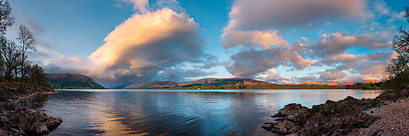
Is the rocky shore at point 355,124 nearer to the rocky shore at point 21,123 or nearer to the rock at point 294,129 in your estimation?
the rock at point 294,129

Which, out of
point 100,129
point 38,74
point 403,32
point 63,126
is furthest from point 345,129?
point 38,74

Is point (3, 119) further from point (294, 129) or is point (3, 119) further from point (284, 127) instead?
point (294, 129)

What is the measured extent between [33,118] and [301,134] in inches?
1079

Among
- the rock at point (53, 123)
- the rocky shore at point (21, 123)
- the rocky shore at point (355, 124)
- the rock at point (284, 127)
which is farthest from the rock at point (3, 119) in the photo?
the rock at point (284, 127)

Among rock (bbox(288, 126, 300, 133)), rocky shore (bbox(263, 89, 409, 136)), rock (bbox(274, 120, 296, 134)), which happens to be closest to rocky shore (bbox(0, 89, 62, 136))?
rocky shore (bbox(263, 89, 409, 136))

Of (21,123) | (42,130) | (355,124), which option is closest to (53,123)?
(42,130)

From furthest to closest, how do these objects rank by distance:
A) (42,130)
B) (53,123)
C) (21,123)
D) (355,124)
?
(53,123) → (42,130) → (21,123) → (355,124)

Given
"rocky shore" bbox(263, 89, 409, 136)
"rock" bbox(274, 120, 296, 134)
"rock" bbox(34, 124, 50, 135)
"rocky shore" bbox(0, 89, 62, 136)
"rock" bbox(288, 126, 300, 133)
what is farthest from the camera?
"rock" bbox(274, 120, 296, 134)

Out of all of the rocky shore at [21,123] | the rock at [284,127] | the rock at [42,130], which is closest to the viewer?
the rocky shore at [21,123]

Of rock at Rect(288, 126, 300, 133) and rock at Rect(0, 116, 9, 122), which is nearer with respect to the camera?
rock at Rect(0, 116, 9, 122)

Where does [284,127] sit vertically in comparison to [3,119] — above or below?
below

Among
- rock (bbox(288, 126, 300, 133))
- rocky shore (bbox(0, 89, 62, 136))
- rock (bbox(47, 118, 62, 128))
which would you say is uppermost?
rocky shore (bbox(0, 89, 62, 136))

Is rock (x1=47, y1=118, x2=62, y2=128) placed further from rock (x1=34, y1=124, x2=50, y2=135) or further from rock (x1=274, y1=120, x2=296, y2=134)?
rock (x1=274, y1=120, x2=296, y2=134)

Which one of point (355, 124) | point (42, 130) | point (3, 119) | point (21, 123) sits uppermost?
point (3, 119)
